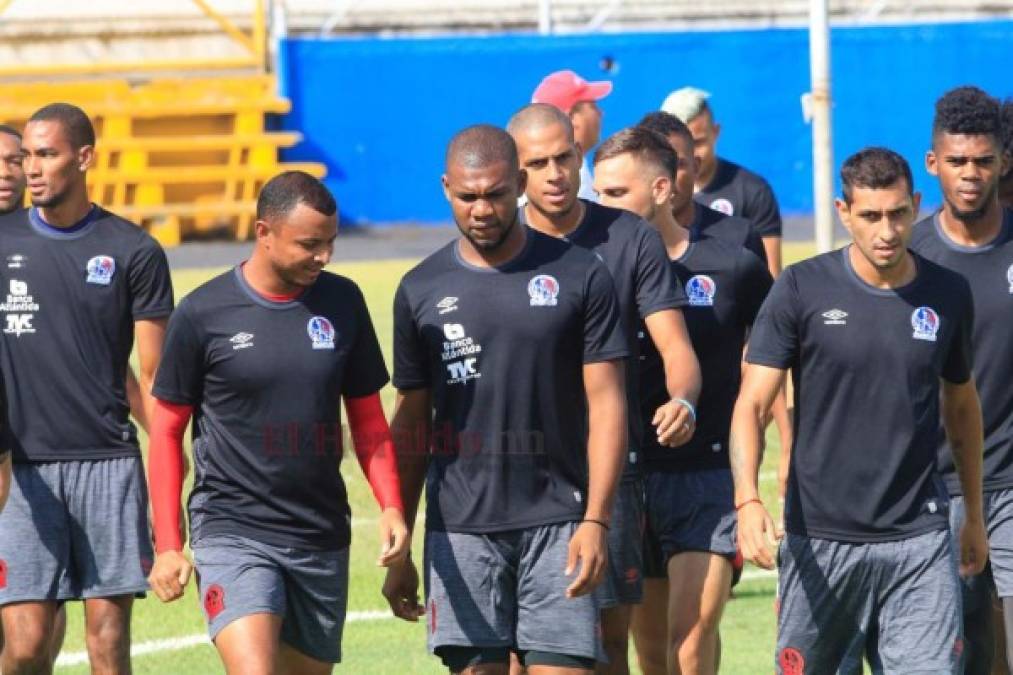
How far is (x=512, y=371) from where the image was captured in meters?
7.28

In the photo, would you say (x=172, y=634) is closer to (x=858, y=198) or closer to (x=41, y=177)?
(x=41, y=177)

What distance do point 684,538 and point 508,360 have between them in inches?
75.6

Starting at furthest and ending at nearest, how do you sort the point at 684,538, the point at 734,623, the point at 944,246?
1. the point at 734,623
2. the point at 684,538
3. the point at 944,246

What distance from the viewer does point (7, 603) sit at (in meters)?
8.34

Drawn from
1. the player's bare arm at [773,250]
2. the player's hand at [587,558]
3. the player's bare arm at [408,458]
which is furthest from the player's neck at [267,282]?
the player's bare arm at [773,250]

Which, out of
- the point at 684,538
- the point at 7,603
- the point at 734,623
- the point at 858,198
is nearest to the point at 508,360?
the point at 858,198

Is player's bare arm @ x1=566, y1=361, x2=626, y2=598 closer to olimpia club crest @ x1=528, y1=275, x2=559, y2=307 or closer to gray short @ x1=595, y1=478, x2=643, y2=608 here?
olimpia club crest @ x1=528, y1=275, x2=559, y2=307

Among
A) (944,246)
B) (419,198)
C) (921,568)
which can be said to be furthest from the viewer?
(419,198)

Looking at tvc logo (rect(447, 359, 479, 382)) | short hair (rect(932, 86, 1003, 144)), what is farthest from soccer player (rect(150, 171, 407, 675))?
short hair (rect(932, 86, 1003, 144))

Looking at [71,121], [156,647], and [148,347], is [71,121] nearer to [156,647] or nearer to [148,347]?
[148,347]

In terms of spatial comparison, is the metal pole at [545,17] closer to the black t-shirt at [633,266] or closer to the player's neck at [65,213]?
the player's neck at [65,213]

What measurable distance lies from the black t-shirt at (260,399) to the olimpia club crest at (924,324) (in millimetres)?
1998

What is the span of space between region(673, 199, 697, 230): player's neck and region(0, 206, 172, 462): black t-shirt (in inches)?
90.7

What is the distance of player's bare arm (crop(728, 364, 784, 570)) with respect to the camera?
7043 millimetres
